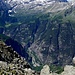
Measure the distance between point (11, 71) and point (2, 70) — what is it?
3.70ft

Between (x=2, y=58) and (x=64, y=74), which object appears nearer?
(x=64, y=74)

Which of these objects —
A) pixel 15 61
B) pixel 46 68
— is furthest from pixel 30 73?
pixel 15 61

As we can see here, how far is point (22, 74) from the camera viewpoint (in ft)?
128

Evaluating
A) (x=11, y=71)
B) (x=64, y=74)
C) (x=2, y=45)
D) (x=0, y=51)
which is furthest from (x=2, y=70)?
(x=2, y=45)

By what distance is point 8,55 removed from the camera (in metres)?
60.2

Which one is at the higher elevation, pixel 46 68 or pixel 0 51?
pixel 46 68

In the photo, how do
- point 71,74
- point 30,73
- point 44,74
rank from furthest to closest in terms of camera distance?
point 30,73 → point 44,74 → point 71,74

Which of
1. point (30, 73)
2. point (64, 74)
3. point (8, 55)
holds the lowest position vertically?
point (8, 55)

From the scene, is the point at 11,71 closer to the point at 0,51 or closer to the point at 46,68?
the point at 46,68

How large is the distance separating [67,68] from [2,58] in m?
22.2

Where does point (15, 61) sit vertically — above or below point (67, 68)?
below

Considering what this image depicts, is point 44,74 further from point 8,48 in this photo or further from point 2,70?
point 8,48

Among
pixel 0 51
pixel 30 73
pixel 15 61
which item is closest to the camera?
pixel 30 73

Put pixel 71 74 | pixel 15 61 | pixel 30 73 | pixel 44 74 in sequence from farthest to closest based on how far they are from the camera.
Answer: pixel 15 61, pixel 30 73, pixel 44 74, pixel 71 74
